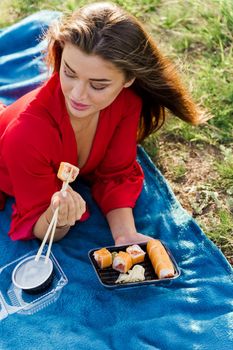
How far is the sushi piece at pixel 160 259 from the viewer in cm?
220

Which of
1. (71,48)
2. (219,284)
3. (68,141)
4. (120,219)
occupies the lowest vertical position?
(219,284)

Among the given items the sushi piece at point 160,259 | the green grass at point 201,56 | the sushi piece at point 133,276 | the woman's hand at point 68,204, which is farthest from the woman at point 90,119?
the green grass at point 201,56

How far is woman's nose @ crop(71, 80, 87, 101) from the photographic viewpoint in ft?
6.54

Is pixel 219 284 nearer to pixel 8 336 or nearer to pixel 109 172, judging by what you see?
pixel 109 172

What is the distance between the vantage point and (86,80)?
1.99 metres

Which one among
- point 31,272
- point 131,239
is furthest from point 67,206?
point 131,239

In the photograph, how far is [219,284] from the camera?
2320 millimetres

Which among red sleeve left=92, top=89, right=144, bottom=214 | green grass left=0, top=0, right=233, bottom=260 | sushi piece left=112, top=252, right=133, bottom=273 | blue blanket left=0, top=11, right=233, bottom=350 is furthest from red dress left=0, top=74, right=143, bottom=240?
green grass left=0, top=0, right=233, bottom=260

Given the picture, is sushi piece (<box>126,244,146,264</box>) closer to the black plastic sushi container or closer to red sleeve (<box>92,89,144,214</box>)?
the black plastic sushi container

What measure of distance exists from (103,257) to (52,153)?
51cm

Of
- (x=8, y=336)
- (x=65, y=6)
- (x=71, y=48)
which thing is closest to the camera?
(x=71, y=48)

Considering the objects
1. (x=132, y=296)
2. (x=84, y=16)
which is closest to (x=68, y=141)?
(x=84, y=16)

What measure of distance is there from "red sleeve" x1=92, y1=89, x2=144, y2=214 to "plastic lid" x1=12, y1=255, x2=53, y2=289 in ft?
1.59

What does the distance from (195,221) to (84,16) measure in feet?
3.78
